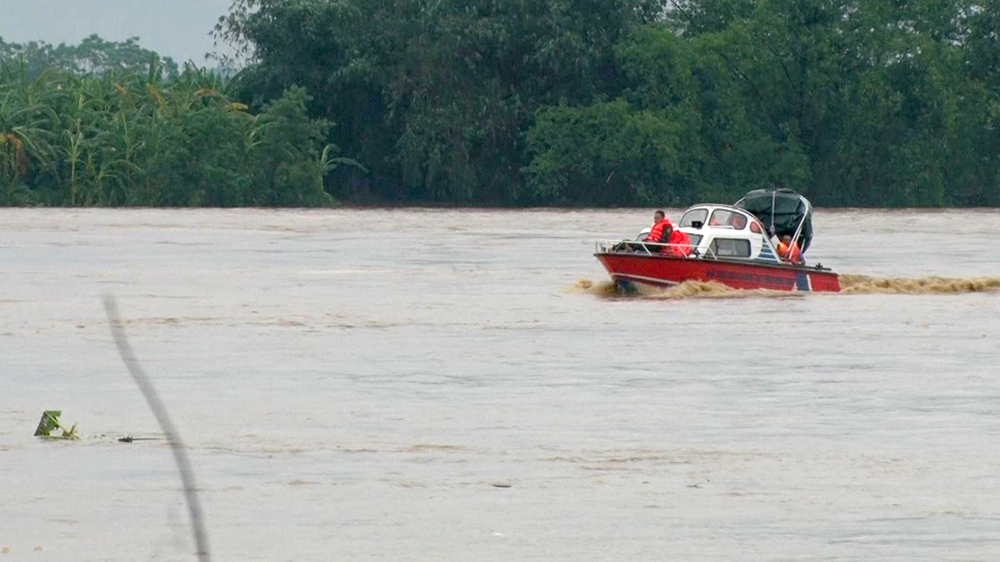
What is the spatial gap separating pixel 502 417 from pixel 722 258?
1641 centimetres

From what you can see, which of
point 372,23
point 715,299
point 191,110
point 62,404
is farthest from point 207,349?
point 372,23

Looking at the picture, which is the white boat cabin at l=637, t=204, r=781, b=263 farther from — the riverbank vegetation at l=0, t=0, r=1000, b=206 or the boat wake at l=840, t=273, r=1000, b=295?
the riverbank vegetation at l=0, t=0, r=1000, b=206

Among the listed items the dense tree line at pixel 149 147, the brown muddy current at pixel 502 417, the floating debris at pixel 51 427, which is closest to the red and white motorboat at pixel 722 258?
the brown muddy current at pixel 502 417

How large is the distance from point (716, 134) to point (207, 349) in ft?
178

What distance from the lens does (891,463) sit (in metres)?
15.5

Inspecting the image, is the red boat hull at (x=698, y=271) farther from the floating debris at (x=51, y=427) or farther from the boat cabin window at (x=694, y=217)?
the floating debris at (x=51, y=427)

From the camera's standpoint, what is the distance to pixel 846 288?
120 feet

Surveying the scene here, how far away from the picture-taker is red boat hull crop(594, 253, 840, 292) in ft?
112

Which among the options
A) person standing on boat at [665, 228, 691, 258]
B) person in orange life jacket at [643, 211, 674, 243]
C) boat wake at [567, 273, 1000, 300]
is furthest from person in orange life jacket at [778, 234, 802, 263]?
person in orange life jacket at [643, 211, 674, 243]

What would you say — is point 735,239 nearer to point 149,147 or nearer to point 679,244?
point 679,244

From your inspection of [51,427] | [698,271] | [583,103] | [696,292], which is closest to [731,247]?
[698,271]

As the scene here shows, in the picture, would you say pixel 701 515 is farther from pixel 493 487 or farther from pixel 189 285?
pixel 189 285

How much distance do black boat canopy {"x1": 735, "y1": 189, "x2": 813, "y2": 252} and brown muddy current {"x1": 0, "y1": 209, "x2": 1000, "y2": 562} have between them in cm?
128

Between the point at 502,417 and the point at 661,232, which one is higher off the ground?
the point at 661,232
